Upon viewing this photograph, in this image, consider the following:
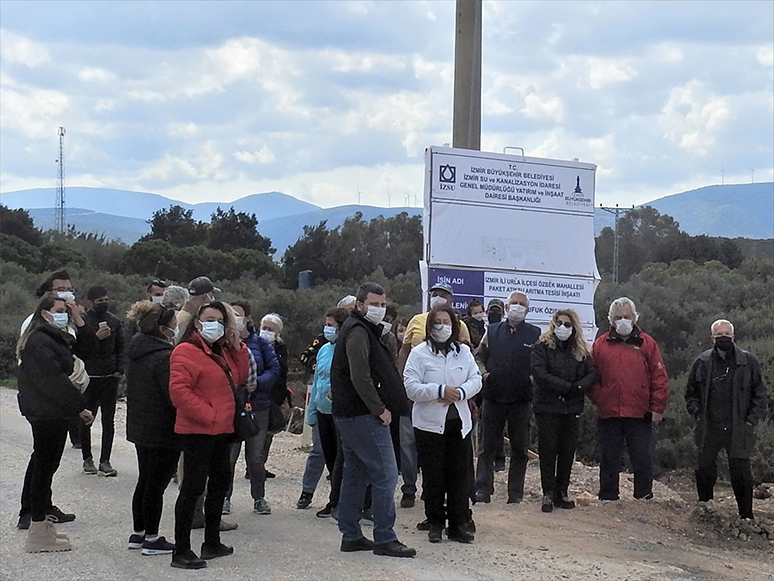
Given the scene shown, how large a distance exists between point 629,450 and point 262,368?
4058mm

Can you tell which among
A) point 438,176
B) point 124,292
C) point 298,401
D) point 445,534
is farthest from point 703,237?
point 445,534

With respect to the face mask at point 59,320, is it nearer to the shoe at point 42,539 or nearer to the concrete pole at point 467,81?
the shoe at point 42,539

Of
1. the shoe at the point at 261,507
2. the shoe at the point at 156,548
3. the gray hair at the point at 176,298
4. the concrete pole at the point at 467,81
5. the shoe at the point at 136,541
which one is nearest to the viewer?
the shoe at the point at 156,548

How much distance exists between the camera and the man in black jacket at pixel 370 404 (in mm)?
7254

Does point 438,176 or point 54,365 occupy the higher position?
point 438,176

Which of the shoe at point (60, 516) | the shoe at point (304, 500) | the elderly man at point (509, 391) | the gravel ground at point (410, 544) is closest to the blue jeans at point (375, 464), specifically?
the gravel ground at point (410, 544)

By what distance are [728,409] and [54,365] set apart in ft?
20.9

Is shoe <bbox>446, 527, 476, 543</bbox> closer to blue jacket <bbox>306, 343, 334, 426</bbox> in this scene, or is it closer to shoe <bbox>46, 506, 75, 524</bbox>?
blue jacket <bbox>306, 343, 334, 426</bbox>

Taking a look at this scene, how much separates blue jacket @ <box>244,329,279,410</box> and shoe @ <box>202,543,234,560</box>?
1.78 metres

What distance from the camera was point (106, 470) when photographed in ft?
35.7

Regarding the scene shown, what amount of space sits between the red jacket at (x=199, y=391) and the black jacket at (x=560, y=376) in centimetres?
358

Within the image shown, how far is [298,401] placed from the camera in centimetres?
2009

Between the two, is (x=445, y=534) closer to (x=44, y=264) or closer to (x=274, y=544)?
(x=274, y=544)

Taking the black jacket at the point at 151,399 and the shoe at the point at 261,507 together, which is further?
the shoe at the point at 261,507
